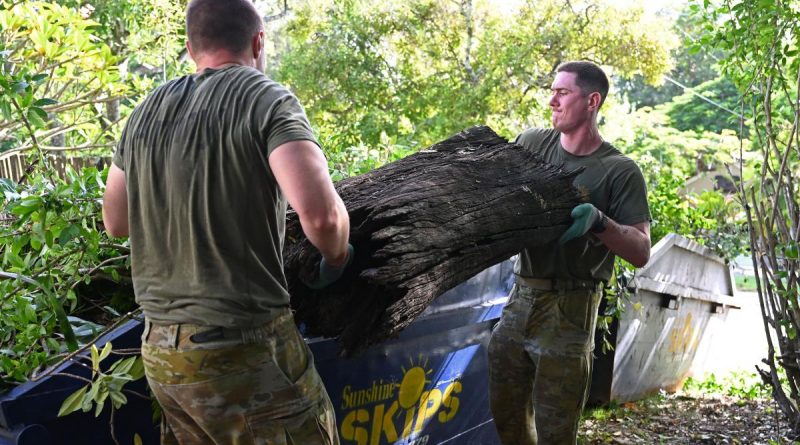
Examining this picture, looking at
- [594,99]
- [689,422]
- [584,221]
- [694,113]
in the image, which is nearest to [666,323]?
[689,422]

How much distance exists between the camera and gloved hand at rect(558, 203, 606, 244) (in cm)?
339

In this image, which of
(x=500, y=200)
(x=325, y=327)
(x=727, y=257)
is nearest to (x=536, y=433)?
(x=500, y=200)

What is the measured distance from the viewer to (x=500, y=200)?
3.21 meters

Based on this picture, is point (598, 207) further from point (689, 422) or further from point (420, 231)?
point (689, 422)

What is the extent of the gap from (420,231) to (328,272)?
39 cm

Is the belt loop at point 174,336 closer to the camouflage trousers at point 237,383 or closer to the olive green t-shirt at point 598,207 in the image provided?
the camouflage trousers at point 237,383

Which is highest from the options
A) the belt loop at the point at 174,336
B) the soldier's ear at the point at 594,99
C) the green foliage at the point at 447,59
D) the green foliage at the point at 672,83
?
the green foliage at the point at 672,83

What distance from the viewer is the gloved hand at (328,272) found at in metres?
2.45

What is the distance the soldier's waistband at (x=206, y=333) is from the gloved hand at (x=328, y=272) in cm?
28

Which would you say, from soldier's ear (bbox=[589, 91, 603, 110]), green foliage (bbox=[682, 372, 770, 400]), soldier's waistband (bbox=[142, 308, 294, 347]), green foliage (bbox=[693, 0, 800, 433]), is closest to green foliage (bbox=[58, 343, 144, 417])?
soldier's waistband (bbox=[142, 308, 294, 347])

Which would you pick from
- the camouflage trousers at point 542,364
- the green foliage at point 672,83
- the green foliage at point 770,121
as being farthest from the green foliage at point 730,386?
the green foliage at point 672,83

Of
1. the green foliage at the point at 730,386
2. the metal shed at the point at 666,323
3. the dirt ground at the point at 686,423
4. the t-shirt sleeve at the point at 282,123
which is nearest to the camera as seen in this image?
the t-shirt sleeve at the point at 282,123

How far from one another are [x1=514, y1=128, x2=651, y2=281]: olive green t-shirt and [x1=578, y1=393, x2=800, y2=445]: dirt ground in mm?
2066

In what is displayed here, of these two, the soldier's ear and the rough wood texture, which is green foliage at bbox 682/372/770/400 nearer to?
the soldier's ear
